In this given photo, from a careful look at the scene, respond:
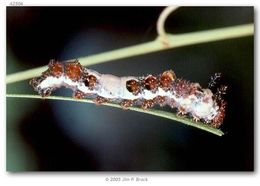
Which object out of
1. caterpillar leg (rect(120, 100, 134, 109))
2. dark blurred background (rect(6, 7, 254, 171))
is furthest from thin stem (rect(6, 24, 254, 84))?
caterpillar leg (rect(120, 100, 134, 109))

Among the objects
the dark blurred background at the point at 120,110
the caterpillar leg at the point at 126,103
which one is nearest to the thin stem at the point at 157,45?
the dark blurred background at the point at 120,110

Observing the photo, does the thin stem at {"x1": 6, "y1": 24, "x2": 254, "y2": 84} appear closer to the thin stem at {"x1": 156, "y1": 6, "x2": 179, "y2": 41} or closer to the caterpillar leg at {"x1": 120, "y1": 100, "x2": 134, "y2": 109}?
the thin stem at {"x1": 156, "y1": 6, "x2": 179, "y2": 41}

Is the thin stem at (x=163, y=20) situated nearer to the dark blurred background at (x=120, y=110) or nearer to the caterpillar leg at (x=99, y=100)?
the dark blurred background at (x=120, y=110)

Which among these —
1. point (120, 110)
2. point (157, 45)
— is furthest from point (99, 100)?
point (157, 45)

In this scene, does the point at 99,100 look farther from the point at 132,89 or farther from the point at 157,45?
the point at 157,45

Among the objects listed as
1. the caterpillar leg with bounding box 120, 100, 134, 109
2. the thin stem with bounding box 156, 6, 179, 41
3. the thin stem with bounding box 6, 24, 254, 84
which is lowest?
the caterpillar leg with bounding box 120, 100, 134, 109

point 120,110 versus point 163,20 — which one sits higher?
point 163,20

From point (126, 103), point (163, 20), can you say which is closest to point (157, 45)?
point (163, 20)
